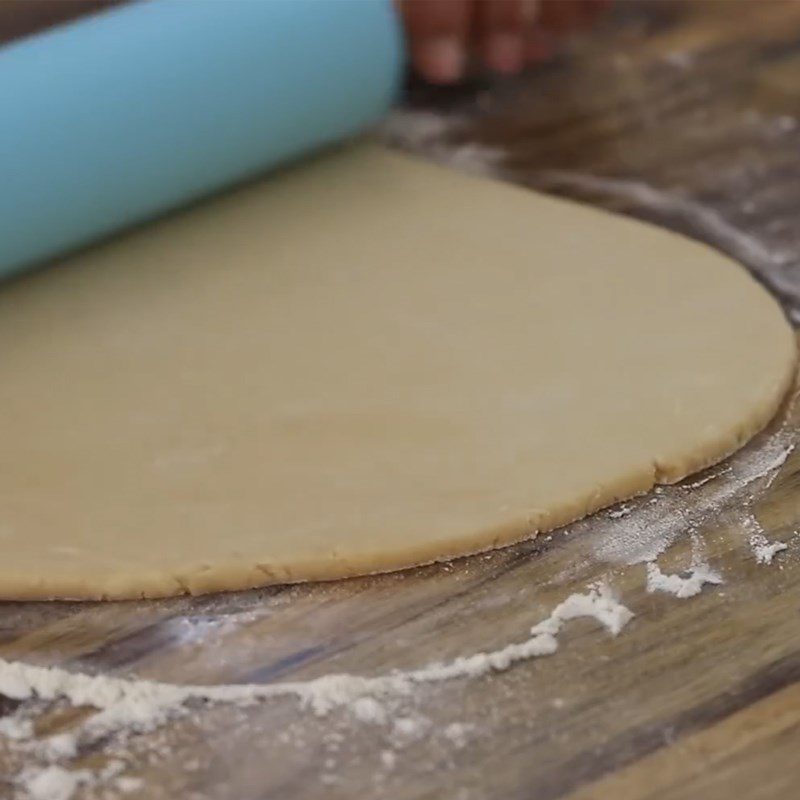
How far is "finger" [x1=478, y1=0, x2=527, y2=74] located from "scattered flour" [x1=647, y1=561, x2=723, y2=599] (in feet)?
3.01

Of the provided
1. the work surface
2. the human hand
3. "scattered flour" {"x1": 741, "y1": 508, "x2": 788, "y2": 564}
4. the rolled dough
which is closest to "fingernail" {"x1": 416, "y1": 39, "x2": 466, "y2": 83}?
the human hand

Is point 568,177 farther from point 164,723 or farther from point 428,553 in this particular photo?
point 164,723

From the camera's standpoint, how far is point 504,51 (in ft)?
5.56

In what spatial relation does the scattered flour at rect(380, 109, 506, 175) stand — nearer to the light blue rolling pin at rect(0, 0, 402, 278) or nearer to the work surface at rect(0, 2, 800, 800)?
the light blue rolling pin at rect(0, 0, 402, 278)

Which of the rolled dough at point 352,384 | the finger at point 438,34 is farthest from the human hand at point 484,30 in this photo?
the rolled dough at point 352,384

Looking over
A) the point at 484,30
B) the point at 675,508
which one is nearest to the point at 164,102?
the point at 484,30

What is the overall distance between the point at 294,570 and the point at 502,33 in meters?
0.97

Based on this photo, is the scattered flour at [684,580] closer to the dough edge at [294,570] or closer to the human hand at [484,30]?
the dough edge at [294,570]

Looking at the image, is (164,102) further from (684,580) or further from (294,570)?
(684,580)

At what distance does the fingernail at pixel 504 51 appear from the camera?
1.69 meters

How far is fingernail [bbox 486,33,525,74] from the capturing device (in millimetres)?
1687

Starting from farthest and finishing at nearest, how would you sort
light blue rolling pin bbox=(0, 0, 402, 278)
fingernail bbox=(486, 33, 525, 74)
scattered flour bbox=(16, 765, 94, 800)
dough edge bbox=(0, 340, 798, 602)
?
fingernail bbox=(486, 33, 525, 74) < light blue rolling pin bbox=(0, 0, 402, 278) < dough edge bbox=(0, 340, 798, 602) < scattered flour bbox=(16, 765, 94, 800)

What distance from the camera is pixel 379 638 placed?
0.92 meters

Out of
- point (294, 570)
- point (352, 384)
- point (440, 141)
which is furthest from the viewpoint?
point (440, 141)
